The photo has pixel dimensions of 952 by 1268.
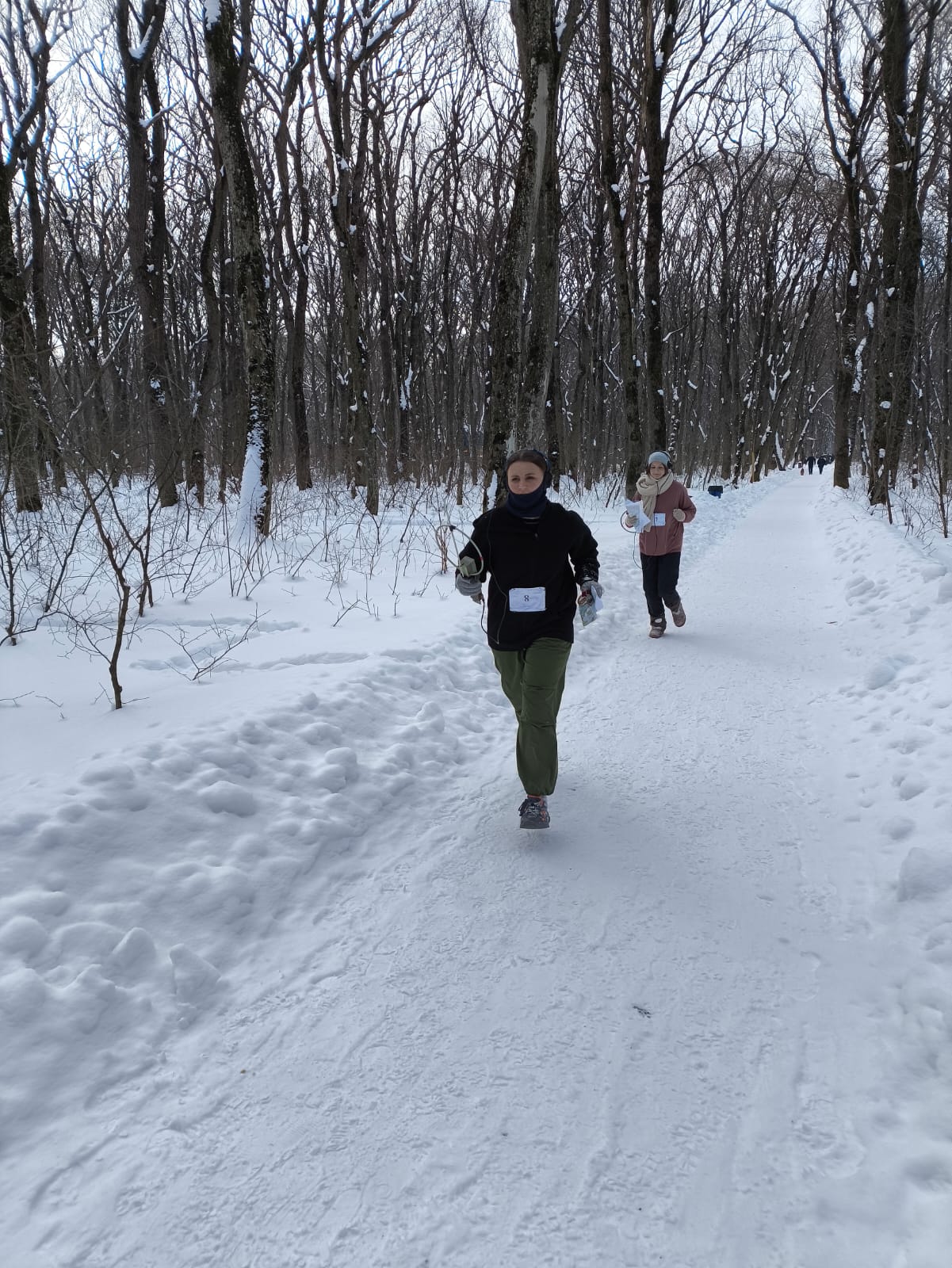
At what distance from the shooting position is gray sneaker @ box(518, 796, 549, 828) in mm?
3729

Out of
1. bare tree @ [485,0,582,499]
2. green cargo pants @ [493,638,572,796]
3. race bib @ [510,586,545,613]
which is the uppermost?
bare tree @ [485,0,582,499]

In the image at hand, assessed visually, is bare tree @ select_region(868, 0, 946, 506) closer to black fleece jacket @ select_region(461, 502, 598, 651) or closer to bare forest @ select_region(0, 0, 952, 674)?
bare forest @ select_region(0, 0, 952, 674)

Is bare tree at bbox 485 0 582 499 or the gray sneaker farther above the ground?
bare tree at bbox 485 0 582 499

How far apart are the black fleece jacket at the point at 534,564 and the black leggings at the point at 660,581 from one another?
377 centimetres

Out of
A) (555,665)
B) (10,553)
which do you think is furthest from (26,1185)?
(10,553)

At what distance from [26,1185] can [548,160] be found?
976cm

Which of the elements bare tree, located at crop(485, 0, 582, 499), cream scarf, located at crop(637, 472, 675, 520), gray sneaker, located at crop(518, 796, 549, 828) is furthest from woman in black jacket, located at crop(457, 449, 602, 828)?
bare tree, located at crop(485, 0, 582, 499)

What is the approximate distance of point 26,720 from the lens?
4.19 metres

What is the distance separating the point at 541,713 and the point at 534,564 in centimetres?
76

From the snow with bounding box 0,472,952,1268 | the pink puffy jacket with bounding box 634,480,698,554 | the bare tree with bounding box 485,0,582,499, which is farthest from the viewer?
the bare tree with bounding box 485,0,582,499

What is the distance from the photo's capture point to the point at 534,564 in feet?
12.7

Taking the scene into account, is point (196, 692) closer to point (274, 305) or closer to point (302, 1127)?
point (302, 1127)

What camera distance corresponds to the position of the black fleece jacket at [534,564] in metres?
3.86

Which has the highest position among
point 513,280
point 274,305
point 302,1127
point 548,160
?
point 274,305
